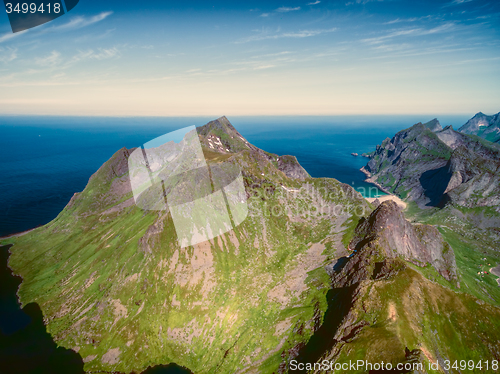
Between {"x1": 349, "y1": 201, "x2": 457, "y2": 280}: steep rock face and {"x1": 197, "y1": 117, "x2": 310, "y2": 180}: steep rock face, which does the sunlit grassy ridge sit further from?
{"x1": 197, "y1": 117, "x2": 310, "y2": 180}: steep rock face

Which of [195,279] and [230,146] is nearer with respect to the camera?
[195,279]

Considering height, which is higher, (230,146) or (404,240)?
(230,146)

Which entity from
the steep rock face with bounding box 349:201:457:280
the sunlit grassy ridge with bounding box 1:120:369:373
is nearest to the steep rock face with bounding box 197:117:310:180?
the sunlit grassy ridge with bounding box 1:120:369:373

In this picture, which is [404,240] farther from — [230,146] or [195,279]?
[230,146]

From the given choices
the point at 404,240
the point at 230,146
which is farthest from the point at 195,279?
the point at 230,146

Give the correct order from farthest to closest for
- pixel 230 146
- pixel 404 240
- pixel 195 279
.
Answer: pixel 230 146
pixel 404 240
pixel 195 279

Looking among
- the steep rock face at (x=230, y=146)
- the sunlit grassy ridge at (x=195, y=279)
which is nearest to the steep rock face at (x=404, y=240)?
the sunlit grassy ridge at (x=195, y=279)

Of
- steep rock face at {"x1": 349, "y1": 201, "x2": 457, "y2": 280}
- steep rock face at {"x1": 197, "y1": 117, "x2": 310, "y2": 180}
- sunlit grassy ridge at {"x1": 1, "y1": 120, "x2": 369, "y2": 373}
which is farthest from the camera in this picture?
steep rock face at {"x1": 197, "y1": 117, "x2": 310, "y2": 180}

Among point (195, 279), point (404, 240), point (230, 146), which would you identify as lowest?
point (195, 279)

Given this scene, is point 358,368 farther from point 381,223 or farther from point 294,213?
point 294,213
